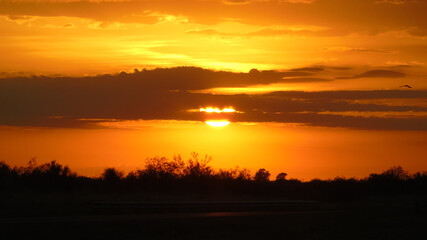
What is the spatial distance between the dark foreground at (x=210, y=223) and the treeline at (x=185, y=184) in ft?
29.9

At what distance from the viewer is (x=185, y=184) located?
5172 cm

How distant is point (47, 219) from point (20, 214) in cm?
298

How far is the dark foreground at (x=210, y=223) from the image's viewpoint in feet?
83.4

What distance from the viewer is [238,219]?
31328 millimetres

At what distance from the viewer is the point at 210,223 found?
96.3 ft

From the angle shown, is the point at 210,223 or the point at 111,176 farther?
the point at 111,176

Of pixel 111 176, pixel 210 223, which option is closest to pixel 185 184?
pixel 111 176

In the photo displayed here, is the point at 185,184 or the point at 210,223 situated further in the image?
the point at 185,184

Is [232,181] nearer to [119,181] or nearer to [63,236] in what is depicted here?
[119,181]

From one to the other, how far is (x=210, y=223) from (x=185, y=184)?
2246 cm

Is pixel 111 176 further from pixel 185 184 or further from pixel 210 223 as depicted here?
Result: pixel 210 223

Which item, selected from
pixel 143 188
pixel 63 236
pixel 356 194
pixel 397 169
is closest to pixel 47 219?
pixel 63 236

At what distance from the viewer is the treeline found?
1838 inches

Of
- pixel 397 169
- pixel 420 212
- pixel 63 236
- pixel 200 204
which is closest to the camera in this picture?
pixel 63 236
